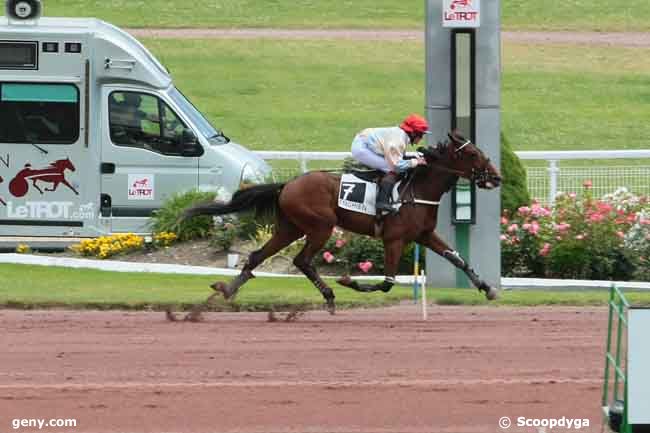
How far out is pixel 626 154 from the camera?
63.6 feet

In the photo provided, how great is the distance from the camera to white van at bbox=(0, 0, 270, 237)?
19.2m

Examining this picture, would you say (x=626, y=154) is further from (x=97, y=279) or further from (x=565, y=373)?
(x=565, y=373)

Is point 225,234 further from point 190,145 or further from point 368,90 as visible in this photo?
point 368,90

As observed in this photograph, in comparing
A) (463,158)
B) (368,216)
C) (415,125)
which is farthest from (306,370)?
(463,158)

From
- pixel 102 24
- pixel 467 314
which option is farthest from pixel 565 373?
pixel 102 24

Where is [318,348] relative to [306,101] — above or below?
below

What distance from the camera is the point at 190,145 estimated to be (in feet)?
63.8

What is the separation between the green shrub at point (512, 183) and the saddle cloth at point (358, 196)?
199 inches

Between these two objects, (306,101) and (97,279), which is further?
(306,101)

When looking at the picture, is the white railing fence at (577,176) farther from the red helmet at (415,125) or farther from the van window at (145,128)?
the red helmet at (415,125)

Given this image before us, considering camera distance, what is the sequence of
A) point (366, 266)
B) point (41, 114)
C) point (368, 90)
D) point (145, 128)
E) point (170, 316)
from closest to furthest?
point (170, 316) < point (366, 266) < point (41, 114) < point (145, 128) < point (368, 90)

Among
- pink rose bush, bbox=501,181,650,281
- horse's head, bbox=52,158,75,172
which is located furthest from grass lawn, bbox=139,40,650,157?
pink rose bush, bbox=501,181,650,281

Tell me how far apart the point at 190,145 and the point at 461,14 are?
4.81m

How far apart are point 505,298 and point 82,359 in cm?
512
